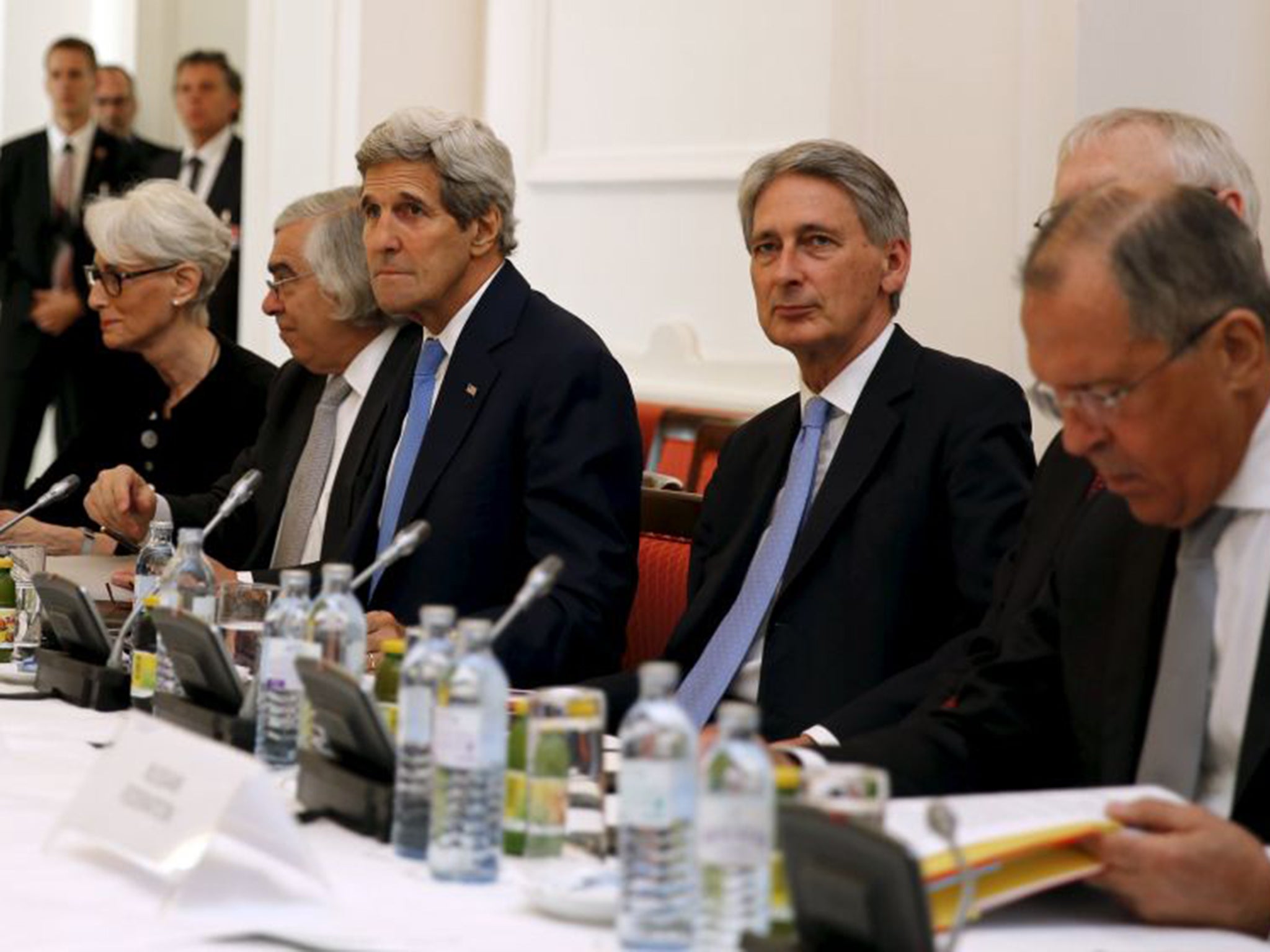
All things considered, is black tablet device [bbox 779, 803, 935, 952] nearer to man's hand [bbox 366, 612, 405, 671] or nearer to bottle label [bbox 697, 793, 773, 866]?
bottle label [bbox 697, 793, 773, 866]

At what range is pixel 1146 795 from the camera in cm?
178

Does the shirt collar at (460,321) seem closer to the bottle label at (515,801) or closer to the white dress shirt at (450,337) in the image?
the white dress shirt at (450,337)

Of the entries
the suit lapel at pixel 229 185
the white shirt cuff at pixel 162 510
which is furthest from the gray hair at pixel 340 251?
the suit lapel at pixel 229 185

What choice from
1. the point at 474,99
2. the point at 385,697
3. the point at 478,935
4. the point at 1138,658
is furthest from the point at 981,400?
the point at 474,99

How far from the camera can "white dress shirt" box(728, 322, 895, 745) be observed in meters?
3.04

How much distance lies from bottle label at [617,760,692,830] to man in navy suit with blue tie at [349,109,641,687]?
4.67 feet

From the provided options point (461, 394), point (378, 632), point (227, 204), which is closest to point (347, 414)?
point (461, 394)

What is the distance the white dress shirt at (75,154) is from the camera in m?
7.82

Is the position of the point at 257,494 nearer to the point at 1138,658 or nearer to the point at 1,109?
the point at 1138,658

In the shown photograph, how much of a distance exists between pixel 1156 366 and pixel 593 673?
1420mm

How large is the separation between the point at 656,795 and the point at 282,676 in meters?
0.78

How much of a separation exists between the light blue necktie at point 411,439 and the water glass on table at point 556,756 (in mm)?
1472

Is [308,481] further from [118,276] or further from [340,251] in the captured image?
[118,276]

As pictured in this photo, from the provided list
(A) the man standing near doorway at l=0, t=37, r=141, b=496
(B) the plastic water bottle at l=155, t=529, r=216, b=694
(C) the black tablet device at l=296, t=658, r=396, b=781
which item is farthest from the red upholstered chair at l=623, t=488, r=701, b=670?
(A) the man standing near doorway at l=0, t=37, r=141, b=496
